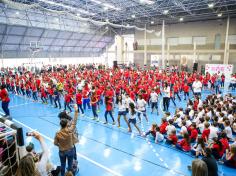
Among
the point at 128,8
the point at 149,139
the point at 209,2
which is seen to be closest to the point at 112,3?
the point at 128,8

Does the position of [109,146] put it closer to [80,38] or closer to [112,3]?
[112,3]

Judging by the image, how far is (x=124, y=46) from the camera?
3794cm

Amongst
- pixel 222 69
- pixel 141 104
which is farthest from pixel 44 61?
pixel 141 104

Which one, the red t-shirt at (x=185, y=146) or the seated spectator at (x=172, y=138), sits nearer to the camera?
the red t-shirt at (x=185, y=146)

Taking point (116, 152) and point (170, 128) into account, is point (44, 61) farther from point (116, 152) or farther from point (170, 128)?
point (170, 128)

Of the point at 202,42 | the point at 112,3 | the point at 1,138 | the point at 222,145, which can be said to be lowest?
the point at 222,145

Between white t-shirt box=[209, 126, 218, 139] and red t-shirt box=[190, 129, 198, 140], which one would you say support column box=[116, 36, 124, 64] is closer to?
red t-shirt box=[190, 129, 198, 140]

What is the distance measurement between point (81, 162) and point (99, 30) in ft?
115

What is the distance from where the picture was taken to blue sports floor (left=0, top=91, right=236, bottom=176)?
5.96 m

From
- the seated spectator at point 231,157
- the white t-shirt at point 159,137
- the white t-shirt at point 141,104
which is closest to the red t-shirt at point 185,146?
the white t-shirt at point 159,137

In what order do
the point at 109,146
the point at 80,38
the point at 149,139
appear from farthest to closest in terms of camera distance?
1. the point at 80,38
2. the point at 149,139
3. the point at 109,146

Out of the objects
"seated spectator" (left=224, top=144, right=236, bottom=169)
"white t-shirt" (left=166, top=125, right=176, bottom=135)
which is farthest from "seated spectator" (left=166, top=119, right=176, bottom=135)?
"seated spectator" (left=224, top=144, right=236, bottom=169)

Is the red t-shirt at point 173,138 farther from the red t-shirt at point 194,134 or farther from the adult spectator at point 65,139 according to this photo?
the adult spectator at point 65,139

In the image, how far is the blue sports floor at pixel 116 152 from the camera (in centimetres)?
596
